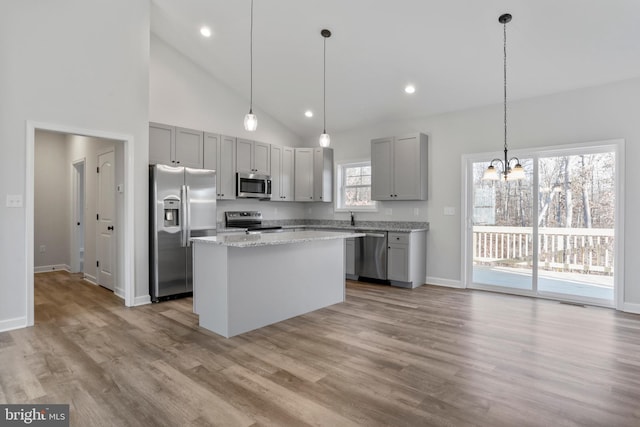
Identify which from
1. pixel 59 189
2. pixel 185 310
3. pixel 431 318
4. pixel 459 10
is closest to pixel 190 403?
pixel 185 310

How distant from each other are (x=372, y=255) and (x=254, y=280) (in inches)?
107

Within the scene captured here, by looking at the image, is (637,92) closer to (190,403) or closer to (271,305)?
(271,305)

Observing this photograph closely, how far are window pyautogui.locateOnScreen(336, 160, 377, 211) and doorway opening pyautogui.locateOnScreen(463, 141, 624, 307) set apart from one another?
5.90 ft

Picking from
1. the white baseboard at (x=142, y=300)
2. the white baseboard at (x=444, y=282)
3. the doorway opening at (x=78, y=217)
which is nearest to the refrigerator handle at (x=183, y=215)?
the white baseboard at (x=142, y=300)

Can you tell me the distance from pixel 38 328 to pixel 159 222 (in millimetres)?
1625

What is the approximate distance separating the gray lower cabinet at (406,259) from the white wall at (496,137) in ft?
0.78

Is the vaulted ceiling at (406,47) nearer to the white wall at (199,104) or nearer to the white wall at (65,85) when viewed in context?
the white wall at (199,104)

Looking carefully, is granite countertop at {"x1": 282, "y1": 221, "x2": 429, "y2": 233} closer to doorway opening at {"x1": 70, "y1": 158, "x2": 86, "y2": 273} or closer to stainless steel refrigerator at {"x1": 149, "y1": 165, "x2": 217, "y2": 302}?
stainless steel refrigerator at {"x1": 149, "y1": 165, "x2": 217, "y2": 302}

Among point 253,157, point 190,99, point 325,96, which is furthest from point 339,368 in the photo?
point 190,99

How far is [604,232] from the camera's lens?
4.48 meters

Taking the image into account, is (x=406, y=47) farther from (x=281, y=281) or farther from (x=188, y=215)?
(x=188, y=215)

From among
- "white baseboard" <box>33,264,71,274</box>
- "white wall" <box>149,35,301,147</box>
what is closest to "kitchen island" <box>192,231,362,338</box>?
"white wall" <box>149,35,301,147</box>

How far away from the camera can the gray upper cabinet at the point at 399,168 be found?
5648mm

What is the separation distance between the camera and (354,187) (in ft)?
22.5
